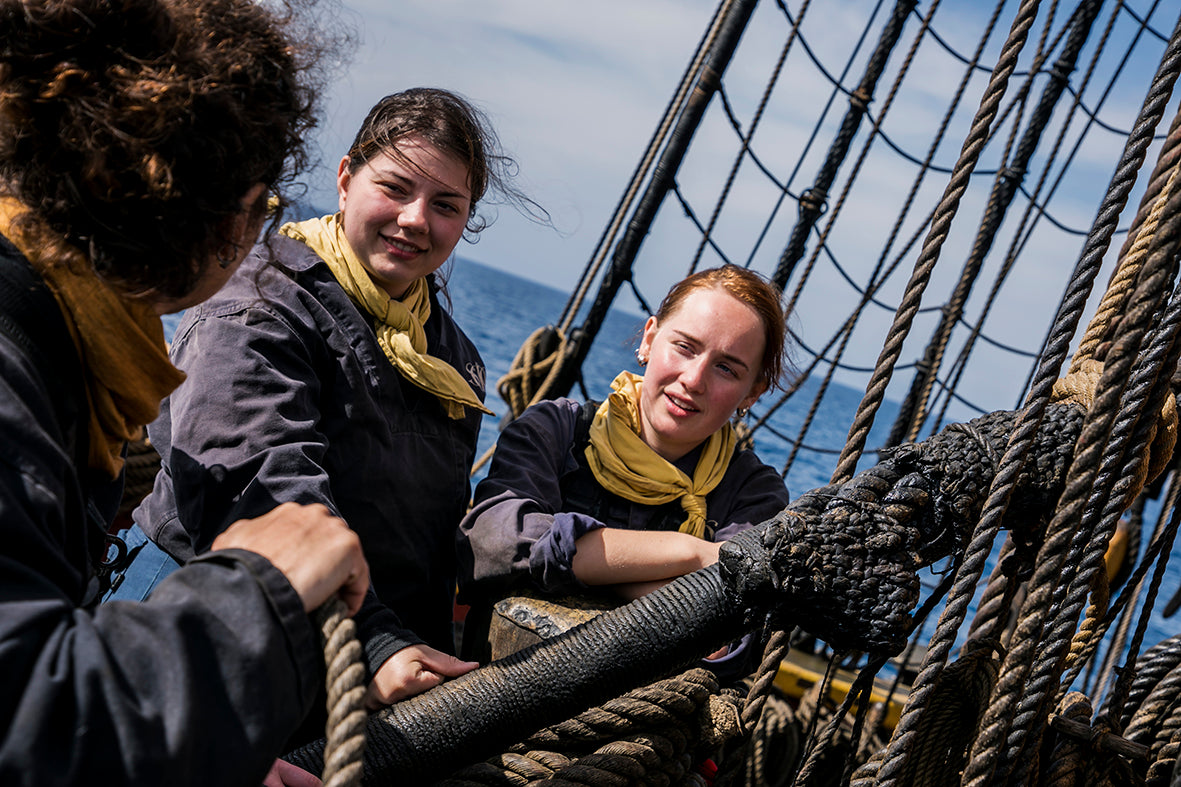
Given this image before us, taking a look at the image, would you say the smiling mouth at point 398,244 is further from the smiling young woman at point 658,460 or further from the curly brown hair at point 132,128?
the curly brown hair at point 132,128

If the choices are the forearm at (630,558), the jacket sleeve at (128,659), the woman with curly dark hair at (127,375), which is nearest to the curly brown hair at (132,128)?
the woman with curly dark hair at (127,375)

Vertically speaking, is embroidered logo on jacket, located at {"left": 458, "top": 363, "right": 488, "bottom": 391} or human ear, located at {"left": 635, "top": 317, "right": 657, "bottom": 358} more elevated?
human ear, located at {"left": 635, "top": 317, "right": 657, "bottom": 358}

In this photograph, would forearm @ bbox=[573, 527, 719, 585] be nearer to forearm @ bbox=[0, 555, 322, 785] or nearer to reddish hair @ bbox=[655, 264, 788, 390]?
reddish hair @ bbox=[655, 264, 788, 390]

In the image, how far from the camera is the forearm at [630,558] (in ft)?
5.21

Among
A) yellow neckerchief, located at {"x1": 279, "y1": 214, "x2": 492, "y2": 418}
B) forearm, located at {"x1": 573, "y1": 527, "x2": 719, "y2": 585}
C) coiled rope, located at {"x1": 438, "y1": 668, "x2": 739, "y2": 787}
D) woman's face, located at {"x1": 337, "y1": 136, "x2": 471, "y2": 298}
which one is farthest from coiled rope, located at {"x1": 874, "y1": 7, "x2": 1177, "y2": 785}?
woman's face, located at {"x1": 337, "y1": 136, "x2": 471, "y2": 298}

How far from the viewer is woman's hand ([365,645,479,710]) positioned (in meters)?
1.30

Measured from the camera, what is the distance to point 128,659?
72 centimetres

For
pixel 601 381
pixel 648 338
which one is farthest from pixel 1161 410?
pixel 601 381

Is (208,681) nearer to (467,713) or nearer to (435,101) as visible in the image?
(467,713)

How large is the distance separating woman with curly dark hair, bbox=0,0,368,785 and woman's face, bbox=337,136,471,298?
0.66 m

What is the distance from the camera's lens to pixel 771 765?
3410 millimetres

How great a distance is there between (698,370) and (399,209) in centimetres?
65

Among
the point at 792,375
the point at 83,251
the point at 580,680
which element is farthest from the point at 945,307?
the point at 83,251

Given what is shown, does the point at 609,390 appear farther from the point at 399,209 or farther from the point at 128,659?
the point at 128,659
